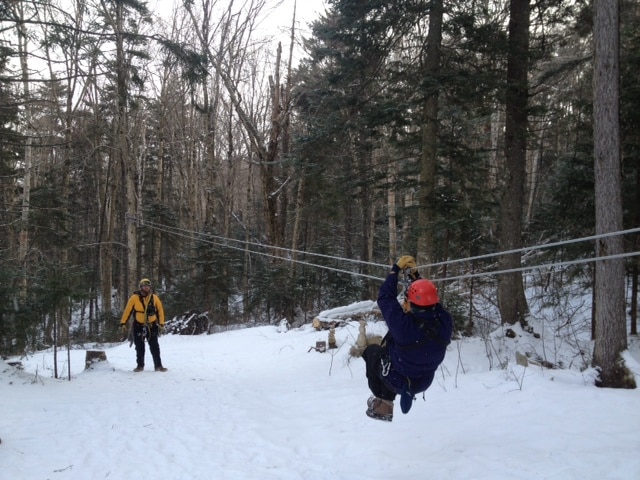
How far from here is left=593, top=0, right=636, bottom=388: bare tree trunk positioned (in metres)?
6.29

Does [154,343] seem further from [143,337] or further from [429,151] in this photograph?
[429,151]

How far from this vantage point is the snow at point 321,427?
4.37 meters

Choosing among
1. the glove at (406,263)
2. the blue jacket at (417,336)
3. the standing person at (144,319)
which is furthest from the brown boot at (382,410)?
the standing person at (144,319)

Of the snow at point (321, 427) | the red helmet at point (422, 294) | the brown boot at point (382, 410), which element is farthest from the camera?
the brown boot at point (382, 410)

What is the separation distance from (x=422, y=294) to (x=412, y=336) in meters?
0.38

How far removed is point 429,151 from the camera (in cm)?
953

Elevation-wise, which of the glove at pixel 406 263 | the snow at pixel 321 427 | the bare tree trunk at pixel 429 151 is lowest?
the snow at pixel 321 427

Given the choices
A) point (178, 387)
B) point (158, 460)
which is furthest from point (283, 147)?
point (158, 460)

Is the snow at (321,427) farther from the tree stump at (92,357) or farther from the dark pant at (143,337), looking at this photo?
the dark pant at (143,337)

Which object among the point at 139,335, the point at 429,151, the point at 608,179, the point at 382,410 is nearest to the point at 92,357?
the point at 139,335

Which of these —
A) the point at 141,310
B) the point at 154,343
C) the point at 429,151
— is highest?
the point at 429,151

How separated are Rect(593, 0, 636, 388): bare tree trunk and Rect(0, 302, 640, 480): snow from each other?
0.47 m

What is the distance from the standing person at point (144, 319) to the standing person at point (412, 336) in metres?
6.49

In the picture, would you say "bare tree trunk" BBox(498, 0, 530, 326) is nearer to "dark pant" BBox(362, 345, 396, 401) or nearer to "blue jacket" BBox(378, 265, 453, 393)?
"dark pant" BBox(362, 345, 396, 401)
